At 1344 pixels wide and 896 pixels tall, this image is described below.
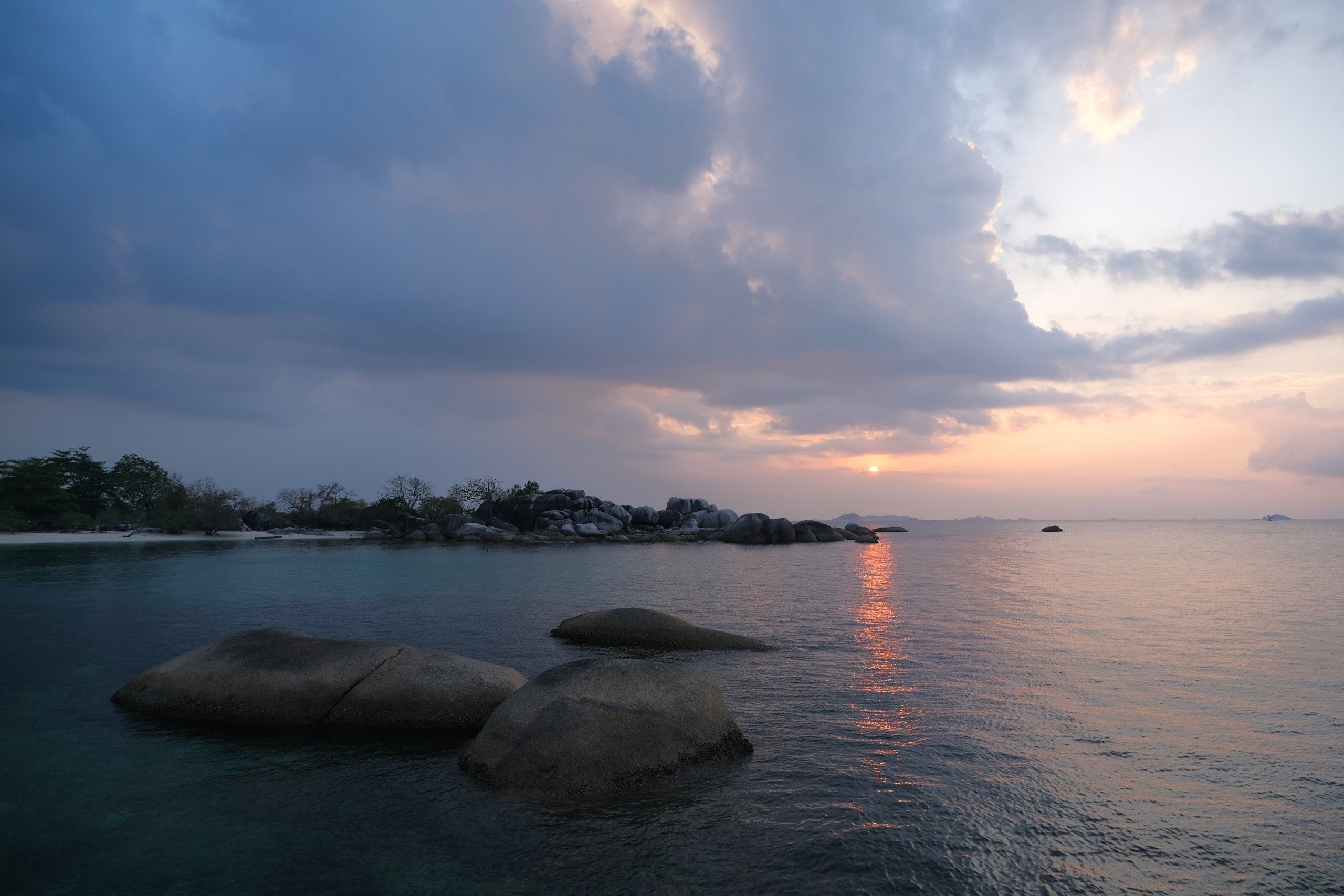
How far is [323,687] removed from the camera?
10703 millimetres

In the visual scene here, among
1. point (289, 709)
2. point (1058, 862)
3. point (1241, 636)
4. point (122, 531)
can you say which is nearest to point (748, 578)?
point (1241, 636)

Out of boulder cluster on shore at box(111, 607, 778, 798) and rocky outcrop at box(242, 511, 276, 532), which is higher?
rocky outcrop at box(242, 511, 276, 532)

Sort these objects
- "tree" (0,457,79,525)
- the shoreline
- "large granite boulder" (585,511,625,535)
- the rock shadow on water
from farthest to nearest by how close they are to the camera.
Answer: "large granite boulder" (585,511,625,535), "tree" (0,457,79,525), the shoreline, the rock shadow on water

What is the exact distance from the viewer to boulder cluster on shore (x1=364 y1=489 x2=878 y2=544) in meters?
88.2

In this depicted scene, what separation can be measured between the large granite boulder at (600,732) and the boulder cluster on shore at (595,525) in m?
77.2

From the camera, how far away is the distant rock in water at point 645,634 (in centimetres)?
1664

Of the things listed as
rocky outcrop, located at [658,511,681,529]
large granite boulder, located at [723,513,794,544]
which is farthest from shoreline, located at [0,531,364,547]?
large granite boulder, located at [723,513,794,544]

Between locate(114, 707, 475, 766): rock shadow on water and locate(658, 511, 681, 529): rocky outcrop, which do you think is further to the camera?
locate(658, 511, 681, 529): rocky outcrop

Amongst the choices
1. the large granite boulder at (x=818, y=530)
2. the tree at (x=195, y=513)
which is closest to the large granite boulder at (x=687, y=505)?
the large granite boulder at (x=818, y=530)

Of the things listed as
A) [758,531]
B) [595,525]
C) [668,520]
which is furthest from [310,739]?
[668,520]

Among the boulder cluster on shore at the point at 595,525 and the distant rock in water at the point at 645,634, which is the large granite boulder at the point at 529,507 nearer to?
the boulder cluster on shore at the point at 595,525

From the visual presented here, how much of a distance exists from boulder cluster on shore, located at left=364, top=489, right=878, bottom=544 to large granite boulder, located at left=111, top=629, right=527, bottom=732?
7581cm

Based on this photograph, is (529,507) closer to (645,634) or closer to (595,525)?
(595,525)

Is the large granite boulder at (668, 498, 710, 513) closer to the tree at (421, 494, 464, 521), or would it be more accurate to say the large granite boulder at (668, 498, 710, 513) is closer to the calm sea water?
the tree at (421, 494, 464, 521)
